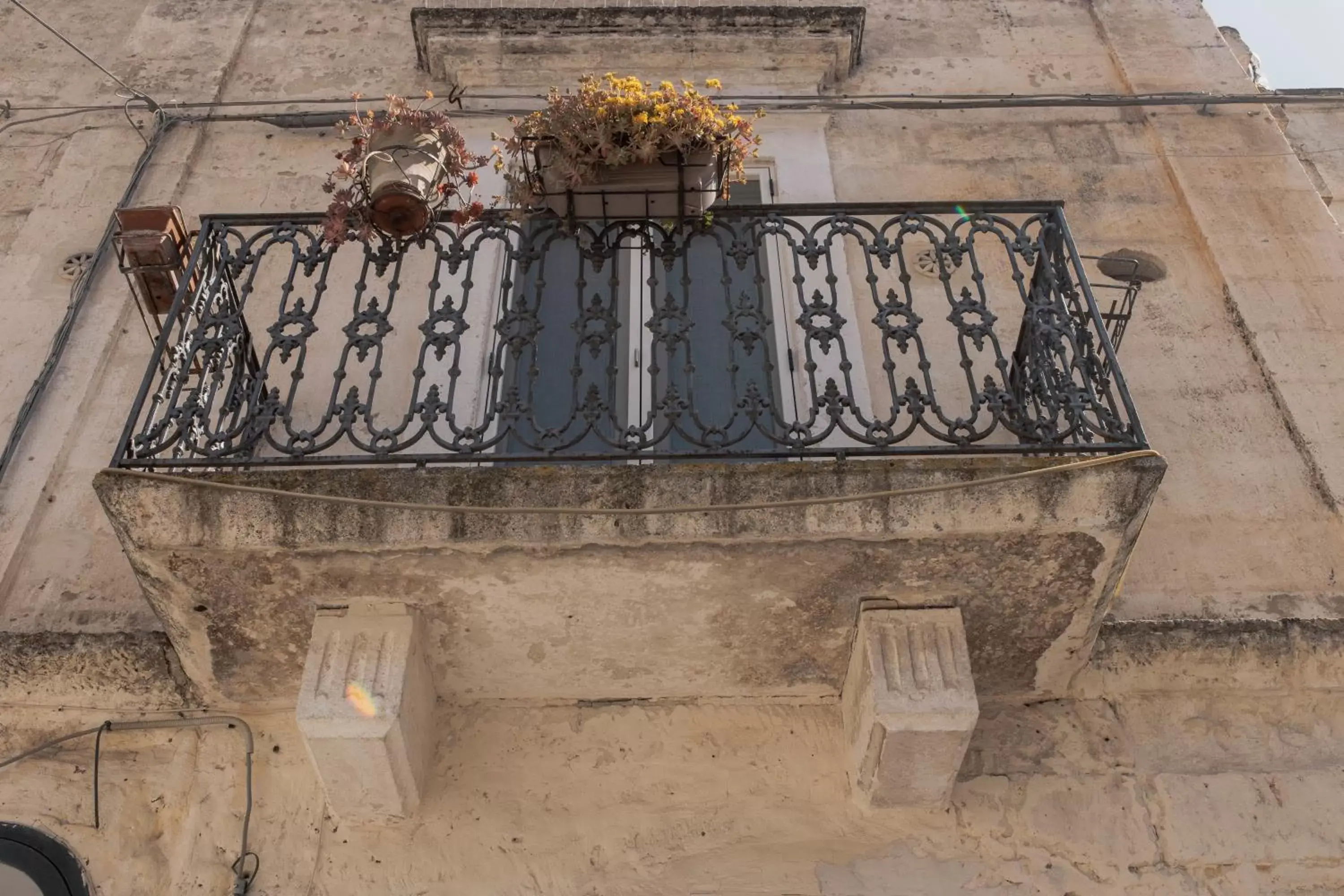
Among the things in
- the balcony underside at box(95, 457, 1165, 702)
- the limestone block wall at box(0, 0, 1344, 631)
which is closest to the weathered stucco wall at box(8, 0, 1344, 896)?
the limestone block wall at box(0, 0, 1344, 631)

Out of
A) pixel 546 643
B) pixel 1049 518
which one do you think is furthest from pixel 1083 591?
pixel 546 643

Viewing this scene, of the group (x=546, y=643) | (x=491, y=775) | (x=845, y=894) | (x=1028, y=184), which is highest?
(x=1028, y=184)

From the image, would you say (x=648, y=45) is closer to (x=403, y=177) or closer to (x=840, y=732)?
(x=403, y=177)

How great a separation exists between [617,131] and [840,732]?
2384 mm

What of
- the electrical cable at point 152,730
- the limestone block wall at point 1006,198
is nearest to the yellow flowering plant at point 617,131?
the limestone block wall at point 1006,198

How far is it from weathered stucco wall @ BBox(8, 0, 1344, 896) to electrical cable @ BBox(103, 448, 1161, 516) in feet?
2.55

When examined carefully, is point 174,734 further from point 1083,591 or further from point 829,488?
point 1083,591

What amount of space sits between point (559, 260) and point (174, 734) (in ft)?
8.66

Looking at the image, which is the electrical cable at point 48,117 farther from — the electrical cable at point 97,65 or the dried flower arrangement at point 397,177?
the dried flower arrangement at point 397,177

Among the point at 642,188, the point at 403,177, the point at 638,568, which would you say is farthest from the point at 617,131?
the point at 638,568

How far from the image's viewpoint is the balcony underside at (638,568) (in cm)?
405

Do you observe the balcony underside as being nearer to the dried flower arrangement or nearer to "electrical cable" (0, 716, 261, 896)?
"electrical cable" (0, 716, 261, 896)

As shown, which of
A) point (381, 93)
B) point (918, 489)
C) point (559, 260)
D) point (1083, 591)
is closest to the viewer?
point (918, 489)

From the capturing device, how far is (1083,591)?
4.33 meters
